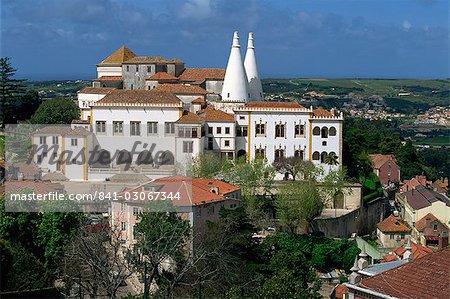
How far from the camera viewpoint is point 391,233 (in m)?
30.0

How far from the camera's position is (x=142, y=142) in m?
33.1

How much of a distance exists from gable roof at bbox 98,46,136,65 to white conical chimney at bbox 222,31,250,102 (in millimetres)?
8608

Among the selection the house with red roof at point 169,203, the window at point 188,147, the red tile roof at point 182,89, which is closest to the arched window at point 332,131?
the window at point 188,147

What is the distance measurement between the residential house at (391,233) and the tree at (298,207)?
383 cm

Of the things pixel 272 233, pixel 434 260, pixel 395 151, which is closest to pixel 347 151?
pixel 272 233

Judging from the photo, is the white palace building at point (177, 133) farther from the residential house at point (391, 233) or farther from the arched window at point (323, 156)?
the residential house at point (391, 233)

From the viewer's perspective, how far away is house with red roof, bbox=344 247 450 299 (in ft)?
33.6

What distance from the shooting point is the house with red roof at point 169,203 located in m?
22.4

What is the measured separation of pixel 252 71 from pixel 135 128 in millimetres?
6594

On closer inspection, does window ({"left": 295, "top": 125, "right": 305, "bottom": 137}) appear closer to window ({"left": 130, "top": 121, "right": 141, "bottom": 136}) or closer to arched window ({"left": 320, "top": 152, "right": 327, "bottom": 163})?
arched window ({"left": 320, "top": 152, "right": 327, "bottom": 163})

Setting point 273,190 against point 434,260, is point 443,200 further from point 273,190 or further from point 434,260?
point 434,260

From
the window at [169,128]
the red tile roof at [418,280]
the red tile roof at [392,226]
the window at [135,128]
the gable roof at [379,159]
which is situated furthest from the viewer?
the gable roof at [379,159]

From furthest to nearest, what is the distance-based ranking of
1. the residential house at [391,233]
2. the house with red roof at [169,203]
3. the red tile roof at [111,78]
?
the red tile roof at [111,78], the residential house at [391,233], the house with red roof at [169,203]

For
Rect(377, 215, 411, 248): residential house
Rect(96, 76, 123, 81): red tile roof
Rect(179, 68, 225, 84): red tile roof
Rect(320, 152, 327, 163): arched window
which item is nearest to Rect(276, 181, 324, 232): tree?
Rect(377, 215, 411, 248): residential house
